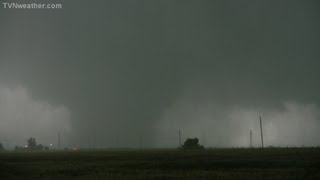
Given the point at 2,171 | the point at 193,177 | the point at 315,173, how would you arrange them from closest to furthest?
the point at 315,173, the point at 193,177, the point at 2,171

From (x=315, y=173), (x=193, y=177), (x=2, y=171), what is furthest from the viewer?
(x=2, y=171)

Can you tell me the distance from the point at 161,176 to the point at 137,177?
2973mm

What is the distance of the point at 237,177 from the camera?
167 feet

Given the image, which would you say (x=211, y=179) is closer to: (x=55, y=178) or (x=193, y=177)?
(x=193, y=177)

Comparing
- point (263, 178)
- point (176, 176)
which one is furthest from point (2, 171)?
point (263, 178)

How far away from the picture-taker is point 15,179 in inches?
1996

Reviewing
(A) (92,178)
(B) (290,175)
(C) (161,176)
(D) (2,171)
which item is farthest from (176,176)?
(D) (2,171)

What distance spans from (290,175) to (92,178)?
23.4 metres

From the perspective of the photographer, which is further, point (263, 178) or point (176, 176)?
point (176, 176)

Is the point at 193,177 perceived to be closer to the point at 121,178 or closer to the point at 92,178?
the point at 121,178

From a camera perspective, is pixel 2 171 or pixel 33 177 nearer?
pixel 33 177

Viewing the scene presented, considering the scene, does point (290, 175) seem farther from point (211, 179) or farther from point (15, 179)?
point (15, 179)

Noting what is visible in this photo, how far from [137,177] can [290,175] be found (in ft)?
59.6

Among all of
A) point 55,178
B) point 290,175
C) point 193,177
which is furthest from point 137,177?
point 290,175
